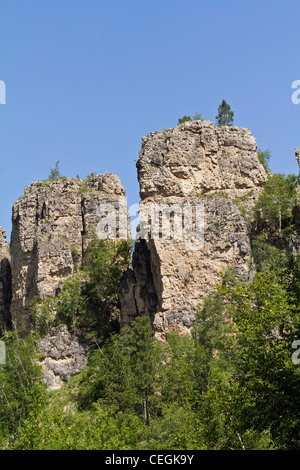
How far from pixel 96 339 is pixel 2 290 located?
16512 millimetres

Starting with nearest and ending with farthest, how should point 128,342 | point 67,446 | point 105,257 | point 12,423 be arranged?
point 67,446 → point 12,423 → point 128,342 → point 105,257

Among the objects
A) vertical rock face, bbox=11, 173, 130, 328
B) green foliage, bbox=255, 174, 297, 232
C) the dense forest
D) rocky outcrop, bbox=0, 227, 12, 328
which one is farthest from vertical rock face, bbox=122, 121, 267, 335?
rocky outcrop, bbox=0, 227, 12, 328

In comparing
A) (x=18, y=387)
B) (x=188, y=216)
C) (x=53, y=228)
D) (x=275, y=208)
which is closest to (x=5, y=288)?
(x=53, y=228)

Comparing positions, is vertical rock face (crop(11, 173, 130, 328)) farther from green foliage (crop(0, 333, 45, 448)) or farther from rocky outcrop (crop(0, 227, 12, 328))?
A: green foliage (crop(0, 333, 45, 448))

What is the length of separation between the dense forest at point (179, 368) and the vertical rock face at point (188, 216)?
124 cm

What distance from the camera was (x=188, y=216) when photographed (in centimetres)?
4188

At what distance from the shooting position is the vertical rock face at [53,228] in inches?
1997

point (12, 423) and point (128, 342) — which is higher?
point (128, 342)

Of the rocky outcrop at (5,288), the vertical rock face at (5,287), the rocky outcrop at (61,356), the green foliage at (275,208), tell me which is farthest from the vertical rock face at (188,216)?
the vertical rock face at (5,287)

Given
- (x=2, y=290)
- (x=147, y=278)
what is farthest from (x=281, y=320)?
(x=2, y=290)

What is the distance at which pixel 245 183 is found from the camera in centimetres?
4494

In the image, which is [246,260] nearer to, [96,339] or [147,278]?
[147,278]

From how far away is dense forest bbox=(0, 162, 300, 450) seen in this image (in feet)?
70.4

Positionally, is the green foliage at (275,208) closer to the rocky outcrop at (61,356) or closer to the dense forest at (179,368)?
the dense forest at (179,368)
